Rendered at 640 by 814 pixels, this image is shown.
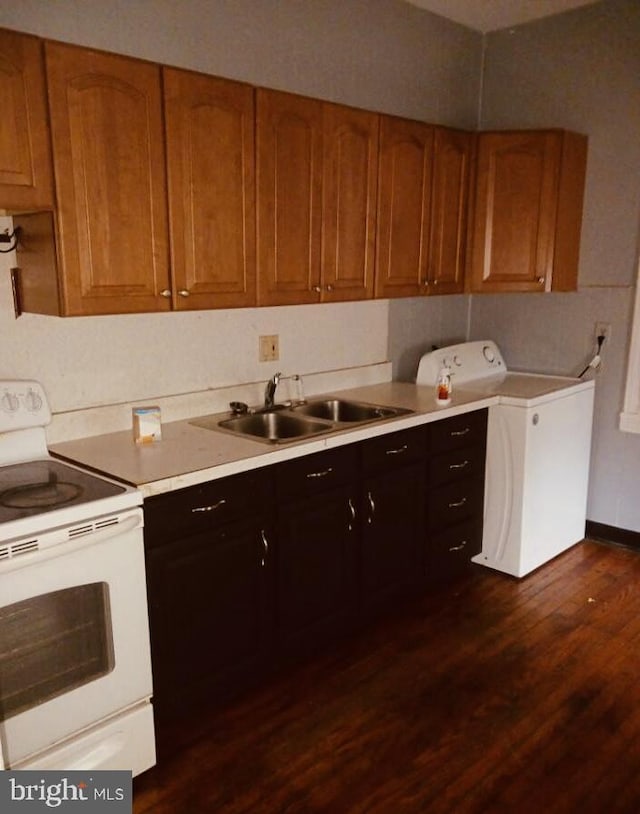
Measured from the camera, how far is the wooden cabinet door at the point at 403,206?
2867 millimetres

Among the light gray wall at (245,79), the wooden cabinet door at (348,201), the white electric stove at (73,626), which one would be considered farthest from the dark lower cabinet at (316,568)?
the wooden cabinet door at (348,201)

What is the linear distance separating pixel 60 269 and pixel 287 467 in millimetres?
925

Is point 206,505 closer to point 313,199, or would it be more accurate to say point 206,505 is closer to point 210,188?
point 210,188

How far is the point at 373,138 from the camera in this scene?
2775 mm

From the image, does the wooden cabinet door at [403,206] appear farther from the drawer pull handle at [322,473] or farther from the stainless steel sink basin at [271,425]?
the drawer pull handle at [322,473]

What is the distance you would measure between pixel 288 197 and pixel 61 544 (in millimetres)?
1486

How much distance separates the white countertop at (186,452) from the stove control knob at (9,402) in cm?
19

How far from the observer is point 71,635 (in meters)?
1.74

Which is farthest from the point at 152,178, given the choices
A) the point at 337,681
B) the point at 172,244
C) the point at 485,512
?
the point at 485,512

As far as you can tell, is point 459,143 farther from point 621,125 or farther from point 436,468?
point 436,468

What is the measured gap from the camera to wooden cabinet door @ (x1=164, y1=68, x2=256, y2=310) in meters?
2.14

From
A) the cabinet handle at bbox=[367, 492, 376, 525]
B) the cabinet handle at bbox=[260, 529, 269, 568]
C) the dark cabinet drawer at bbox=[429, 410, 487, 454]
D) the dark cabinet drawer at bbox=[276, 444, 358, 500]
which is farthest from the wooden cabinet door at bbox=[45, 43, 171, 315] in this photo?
the dark cabinet drawer at bbox=[429, 410, 487, 454]

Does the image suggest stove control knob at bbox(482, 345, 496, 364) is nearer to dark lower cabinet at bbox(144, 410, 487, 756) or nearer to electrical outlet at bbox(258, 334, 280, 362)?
dark lower cabinet at bbox(144, 410, 487, 756)

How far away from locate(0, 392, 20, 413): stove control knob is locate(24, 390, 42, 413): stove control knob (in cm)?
3
